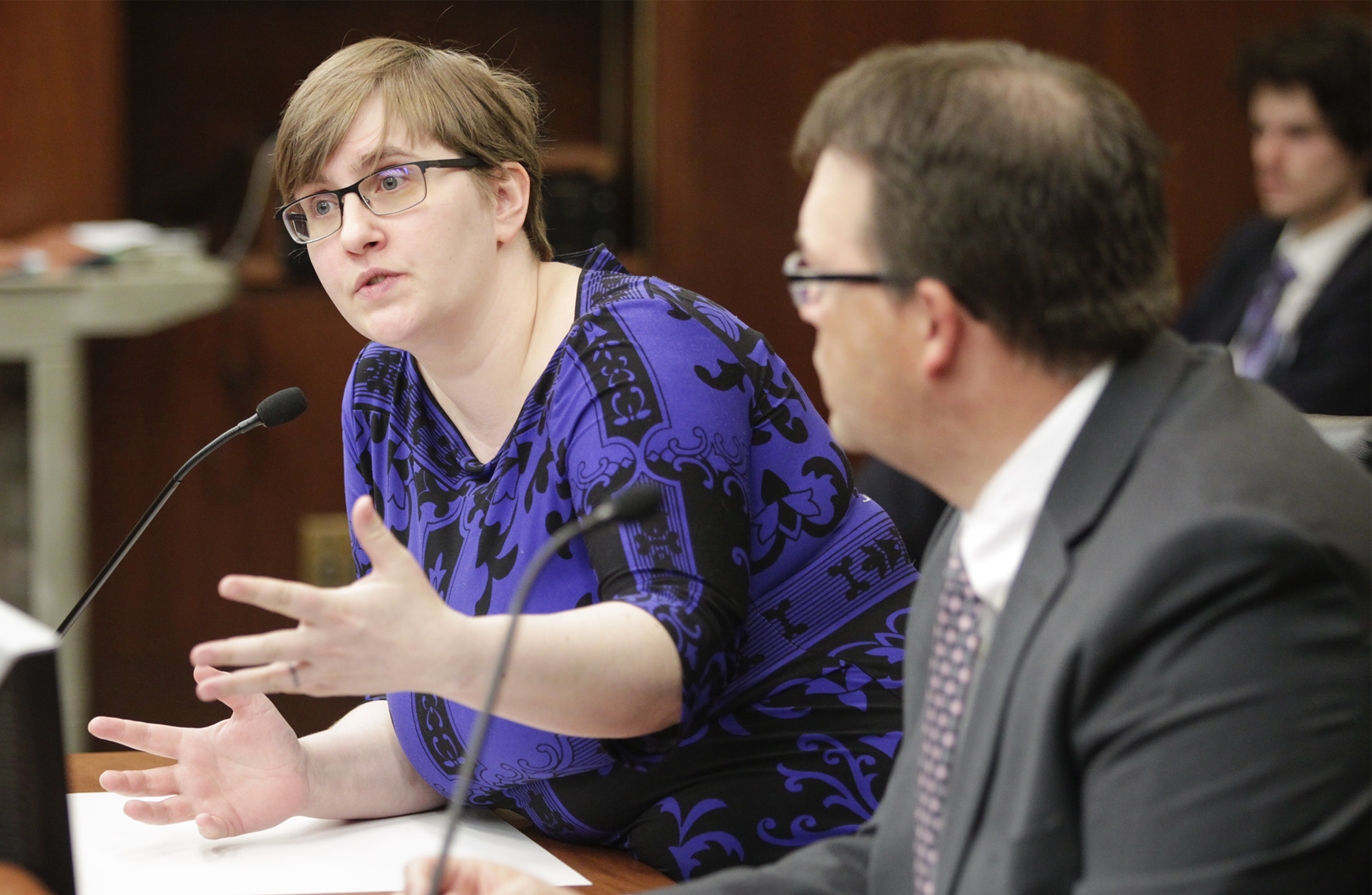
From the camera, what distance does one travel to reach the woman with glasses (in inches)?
48.7

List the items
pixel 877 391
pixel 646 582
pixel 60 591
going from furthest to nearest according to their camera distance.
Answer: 1. pixel 60 591
2. pixel 646 582
3. pixel 877 391

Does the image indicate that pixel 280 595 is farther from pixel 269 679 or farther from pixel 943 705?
pixel 943 705

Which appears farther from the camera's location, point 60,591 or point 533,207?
point 60,591

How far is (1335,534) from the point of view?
2.61 ft

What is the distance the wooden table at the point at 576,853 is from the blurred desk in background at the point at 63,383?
1.64 meters

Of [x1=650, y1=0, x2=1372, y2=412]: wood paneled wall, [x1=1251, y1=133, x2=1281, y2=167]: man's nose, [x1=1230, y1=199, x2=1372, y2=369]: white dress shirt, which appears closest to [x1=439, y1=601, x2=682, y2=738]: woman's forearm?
[x1=650, y1=0, x2=1372, y2=412]: wood paneled wall

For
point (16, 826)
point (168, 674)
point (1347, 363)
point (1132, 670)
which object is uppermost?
point (1132, 670)

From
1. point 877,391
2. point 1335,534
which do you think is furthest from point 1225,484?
point 877,391

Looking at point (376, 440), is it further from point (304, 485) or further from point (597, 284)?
point (304, 485)

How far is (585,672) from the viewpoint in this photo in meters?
1.09

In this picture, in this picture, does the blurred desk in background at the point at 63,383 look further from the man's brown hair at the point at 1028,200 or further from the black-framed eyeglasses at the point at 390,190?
the man's brown hair at the point at 1028,200

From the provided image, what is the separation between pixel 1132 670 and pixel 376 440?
927mm

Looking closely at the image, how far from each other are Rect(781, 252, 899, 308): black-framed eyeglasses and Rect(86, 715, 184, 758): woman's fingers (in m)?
0.75

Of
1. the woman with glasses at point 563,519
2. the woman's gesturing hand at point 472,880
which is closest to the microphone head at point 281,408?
the woman with glasses at point 563,519
